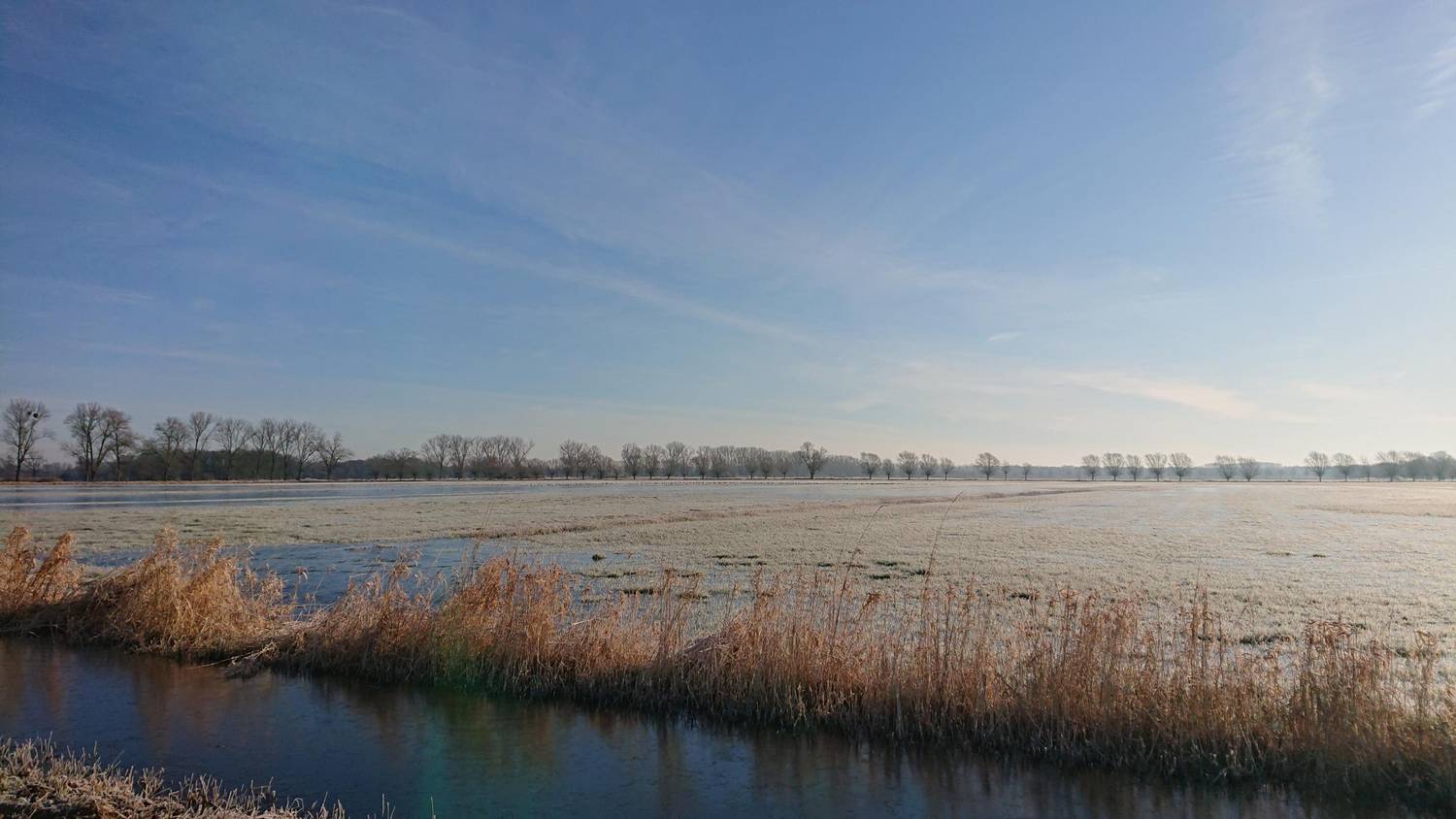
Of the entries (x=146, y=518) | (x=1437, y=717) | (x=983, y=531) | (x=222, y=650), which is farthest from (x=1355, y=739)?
(x=146, y=518)

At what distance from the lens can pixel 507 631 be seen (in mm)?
11672

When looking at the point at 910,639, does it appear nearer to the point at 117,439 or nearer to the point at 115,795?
the point at 115,795

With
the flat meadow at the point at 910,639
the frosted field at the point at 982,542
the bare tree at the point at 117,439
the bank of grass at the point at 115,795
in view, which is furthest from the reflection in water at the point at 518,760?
the bare tree at the point at 117,439

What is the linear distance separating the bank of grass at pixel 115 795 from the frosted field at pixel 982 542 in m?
8.35

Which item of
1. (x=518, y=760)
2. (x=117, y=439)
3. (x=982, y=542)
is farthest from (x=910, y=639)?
(x=117, y=439)

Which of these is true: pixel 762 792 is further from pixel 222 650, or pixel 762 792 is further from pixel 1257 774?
pixel 222 650

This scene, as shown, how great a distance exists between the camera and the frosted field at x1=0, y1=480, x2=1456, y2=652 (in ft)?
60.2

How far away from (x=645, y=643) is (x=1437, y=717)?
9.22 m

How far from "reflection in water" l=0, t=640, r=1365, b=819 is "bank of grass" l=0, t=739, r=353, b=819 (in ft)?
1.43

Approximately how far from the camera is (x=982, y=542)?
3155cm

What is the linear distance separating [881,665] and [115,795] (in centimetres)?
820

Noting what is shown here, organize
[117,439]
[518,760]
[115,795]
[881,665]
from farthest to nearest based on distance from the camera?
[117,439] → [881,665] → [518,760] → [115,795]

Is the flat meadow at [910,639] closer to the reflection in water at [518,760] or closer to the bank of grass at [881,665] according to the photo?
the bank of grass at [881,665]

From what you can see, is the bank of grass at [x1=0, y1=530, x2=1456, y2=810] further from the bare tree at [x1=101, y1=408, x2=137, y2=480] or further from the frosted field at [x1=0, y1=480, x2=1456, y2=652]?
the bare tree at [x1=101, y1=408, x2=137, y2=480]
